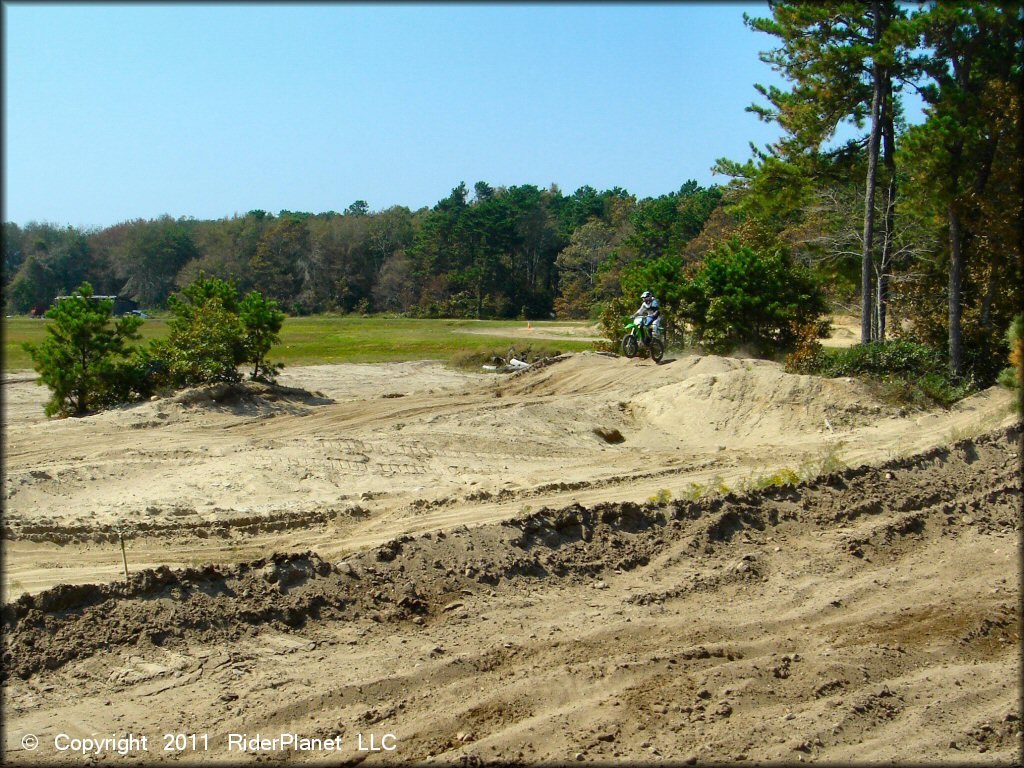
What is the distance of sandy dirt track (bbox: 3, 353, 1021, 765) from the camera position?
5.30m

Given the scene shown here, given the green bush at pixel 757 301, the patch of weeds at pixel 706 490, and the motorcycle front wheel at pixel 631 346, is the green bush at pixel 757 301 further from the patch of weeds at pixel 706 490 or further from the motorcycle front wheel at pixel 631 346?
the patch of weeds at pixel 706 490

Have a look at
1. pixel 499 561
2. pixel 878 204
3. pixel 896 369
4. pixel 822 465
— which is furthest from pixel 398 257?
pixel 499 561

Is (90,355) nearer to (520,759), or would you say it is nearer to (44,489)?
(44,489)

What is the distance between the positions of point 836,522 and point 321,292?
6651 cm

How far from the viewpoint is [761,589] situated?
737 centimetres

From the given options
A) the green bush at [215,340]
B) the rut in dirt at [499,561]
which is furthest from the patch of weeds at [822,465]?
the green bush at [215,340]

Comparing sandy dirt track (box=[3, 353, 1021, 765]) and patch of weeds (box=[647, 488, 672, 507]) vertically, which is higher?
patch of weeds (box=[647, 488, 672, 507])

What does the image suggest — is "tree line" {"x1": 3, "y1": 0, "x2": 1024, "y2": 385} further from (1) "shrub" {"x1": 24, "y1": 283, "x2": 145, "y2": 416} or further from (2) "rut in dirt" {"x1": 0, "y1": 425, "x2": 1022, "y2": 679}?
(2) "rut in dirt" {"x1": 0, "y1": 425, "x2": 1022, "y2": 679}

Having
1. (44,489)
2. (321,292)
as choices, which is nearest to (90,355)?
(44,489)

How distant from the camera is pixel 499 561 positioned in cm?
749

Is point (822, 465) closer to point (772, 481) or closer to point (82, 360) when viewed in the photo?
point (772, 481)

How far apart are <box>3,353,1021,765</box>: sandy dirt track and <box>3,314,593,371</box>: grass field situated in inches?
463

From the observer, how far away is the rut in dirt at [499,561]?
6199 mm

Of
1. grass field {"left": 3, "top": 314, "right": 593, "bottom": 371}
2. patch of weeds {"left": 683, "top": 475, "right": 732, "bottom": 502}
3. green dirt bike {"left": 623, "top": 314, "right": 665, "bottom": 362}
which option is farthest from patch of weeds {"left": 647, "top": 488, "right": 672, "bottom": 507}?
grass field {"left": 3, "top": 314, "right": 593, "bottom": 371}
